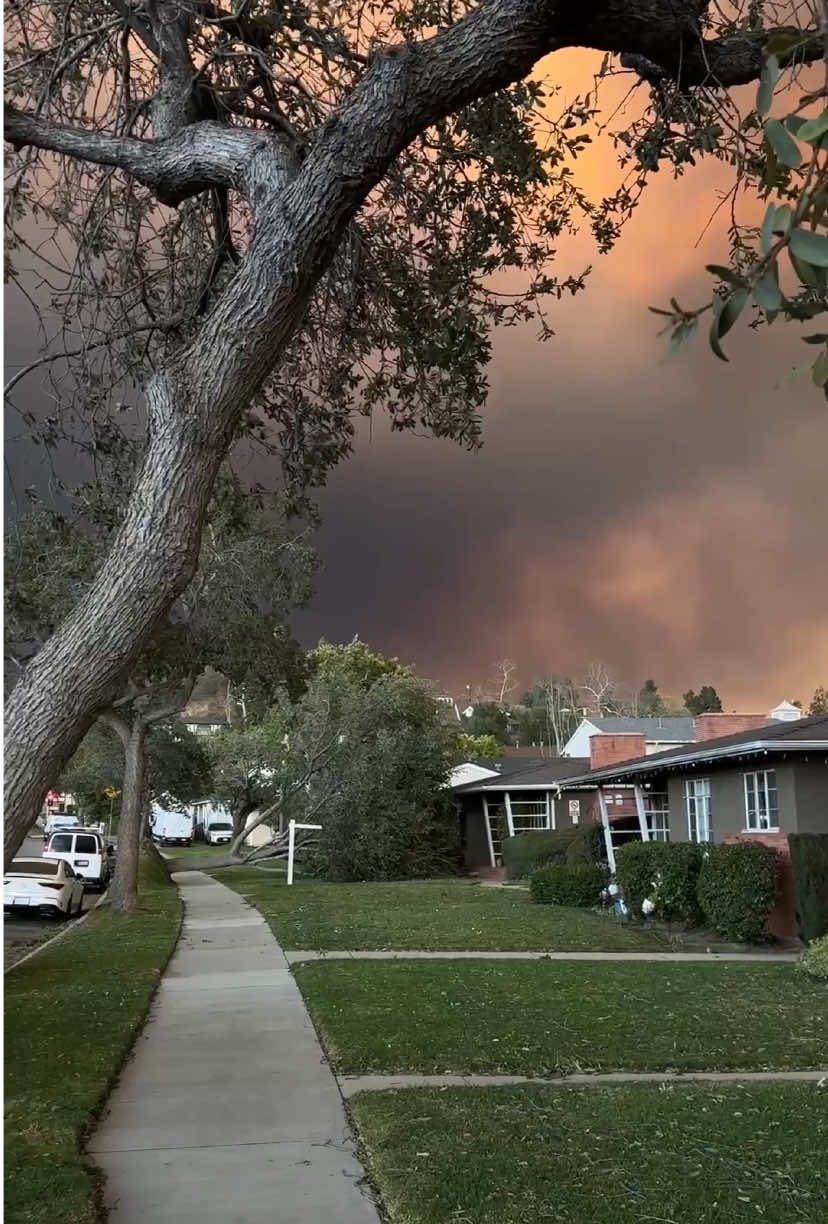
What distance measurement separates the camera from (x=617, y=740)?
31.9 metres

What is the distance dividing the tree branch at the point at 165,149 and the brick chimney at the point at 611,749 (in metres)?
27.4

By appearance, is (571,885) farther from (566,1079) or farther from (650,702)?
(650,702)

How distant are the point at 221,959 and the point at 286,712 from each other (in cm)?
2398

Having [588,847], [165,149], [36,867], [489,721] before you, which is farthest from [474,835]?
[489,721]

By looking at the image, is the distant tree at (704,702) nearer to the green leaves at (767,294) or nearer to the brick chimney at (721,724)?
the brick chimney at (721,724)

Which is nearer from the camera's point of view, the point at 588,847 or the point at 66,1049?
the point at 66,1049

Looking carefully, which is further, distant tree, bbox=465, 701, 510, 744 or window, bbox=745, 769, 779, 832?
distant tree, bbox=465, 701, 510, 744

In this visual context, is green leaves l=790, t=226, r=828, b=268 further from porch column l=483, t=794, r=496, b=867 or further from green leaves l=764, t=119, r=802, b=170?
porch column l=483, t=794, r=496, b=867

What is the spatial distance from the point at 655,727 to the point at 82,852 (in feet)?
95.3

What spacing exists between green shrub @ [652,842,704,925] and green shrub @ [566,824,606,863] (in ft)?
23.8

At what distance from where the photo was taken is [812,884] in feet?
50.4

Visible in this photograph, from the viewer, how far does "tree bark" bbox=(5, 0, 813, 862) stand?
12.8 feet

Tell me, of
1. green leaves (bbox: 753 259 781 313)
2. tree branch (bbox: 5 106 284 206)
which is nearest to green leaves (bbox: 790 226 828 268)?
green leaves (bbox: 753 259 781 313)

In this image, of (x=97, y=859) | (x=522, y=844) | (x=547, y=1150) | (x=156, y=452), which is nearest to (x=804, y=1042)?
(x=547, y=1150)
